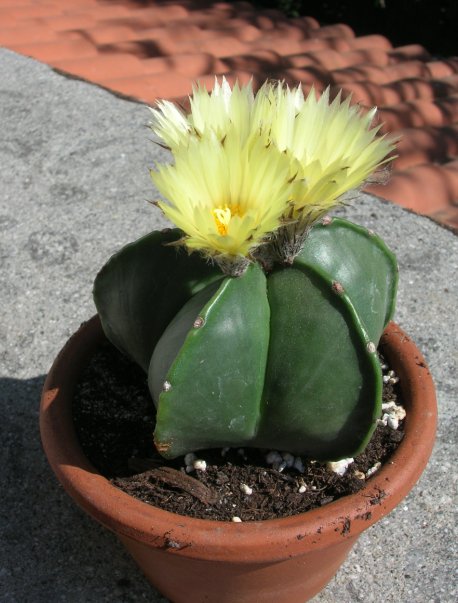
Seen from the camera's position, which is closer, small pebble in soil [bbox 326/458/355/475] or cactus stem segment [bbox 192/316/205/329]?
cactus stem segment [bbox 192/316/205/329]

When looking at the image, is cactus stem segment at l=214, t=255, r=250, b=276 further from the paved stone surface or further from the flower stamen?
the paved stone surface

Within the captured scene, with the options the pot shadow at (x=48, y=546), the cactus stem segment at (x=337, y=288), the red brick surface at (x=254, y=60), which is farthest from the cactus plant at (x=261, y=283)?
the red brick surface at (x=254, y=60)

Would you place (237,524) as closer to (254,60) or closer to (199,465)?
(199,465)

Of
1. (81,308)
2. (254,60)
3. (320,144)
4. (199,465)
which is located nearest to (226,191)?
(320,144)

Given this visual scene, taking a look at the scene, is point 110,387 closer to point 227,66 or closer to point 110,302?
point 110,302

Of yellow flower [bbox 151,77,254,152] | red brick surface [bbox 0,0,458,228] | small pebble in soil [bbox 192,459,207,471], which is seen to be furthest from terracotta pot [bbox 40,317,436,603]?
red brick surface [bbox 0,0,458,228]

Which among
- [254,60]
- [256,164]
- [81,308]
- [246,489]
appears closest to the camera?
[256,164]

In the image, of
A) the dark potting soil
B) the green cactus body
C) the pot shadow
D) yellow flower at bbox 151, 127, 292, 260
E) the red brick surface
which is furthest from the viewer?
the red brick surface
